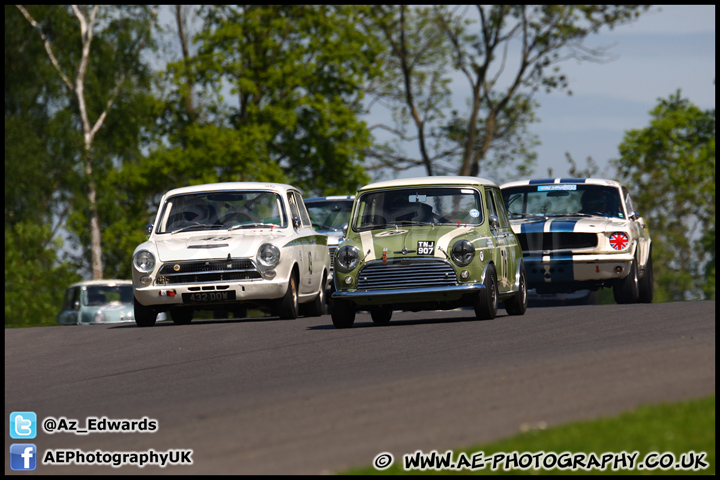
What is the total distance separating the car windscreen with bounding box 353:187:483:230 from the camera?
14500mm

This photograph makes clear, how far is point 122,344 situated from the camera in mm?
14234

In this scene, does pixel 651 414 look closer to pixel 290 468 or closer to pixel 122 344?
pixel 290 468

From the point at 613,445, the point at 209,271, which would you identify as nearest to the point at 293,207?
the point at 209,271

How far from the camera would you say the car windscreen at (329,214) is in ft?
65.2

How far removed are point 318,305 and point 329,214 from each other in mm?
2653

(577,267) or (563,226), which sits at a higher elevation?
(563,226)

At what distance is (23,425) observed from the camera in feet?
27.1

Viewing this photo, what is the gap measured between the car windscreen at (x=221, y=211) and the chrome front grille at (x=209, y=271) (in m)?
0.99

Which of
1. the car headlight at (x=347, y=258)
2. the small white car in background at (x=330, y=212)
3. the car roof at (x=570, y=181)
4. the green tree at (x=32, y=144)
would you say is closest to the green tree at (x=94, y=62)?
the green tree at (x=32, y=144)

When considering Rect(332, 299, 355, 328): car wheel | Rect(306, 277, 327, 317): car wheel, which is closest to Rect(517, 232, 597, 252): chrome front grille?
Rect(306, 277, 327, 317): car wheel

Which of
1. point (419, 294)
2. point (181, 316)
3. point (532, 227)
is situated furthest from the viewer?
point (181, 316)

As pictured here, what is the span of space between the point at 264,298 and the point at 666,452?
10.1 m

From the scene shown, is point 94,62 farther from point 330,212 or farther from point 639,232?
point 639,232

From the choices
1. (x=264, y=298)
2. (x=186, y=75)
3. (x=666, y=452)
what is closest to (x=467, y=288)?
(x=264, y=298)
